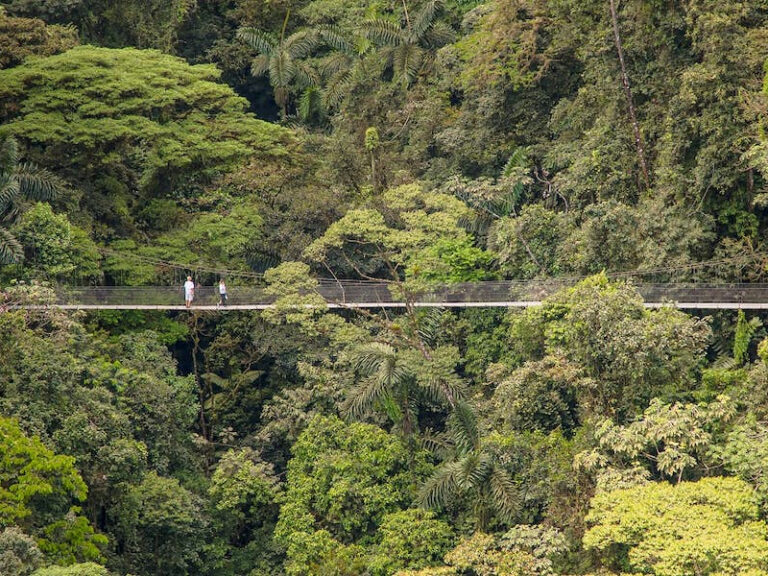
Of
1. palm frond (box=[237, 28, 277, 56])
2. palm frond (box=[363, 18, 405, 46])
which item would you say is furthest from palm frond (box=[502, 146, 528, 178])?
palm frond (box=[237, 28, 277, 56])

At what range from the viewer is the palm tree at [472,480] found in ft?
110

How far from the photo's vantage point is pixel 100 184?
138 feet

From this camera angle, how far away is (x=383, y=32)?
1761 inches

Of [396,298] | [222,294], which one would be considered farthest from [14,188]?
[396,298]

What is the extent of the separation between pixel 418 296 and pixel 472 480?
4.85 meters

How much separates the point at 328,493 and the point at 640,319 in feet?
22.7

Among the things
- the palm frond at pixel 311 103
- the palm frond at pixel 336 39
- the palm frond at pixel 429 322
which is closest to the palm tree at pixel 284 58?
the palm frond at pixel 336 39

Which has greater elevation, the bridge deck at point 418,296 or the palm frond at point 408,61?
the palm frond at point 408,61

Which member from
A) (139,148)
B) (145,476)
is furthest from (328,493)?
(139,148)

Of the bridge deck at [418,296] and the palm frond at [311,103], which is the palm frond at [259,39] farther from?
the bridge deck at [418,296]

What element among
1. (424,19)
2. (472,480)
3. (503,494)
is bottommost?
(503,494)

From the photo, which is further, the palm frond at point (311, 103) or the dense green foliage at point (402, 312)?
the palm frond at point (311, 103)

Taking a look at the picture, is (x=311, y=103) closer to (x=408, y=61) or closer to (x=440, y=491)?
(x=408, y=61)

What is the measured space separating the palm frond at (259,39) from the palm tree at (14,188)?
9.46 m
